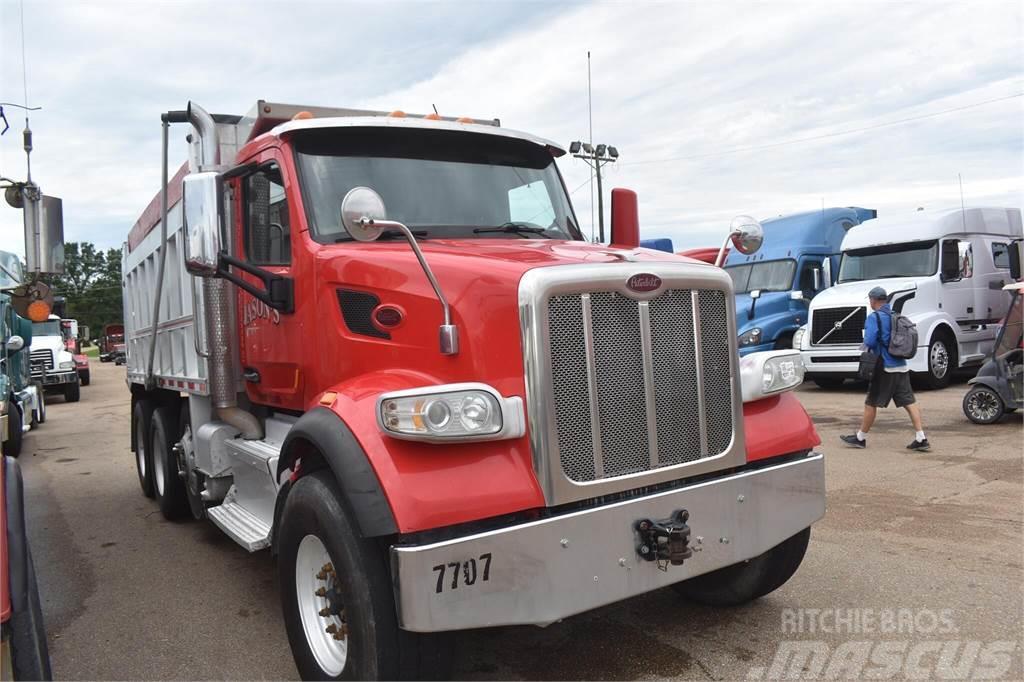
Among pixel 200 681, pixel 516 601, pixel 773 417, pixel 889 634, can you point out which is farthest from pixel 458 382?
pixel 889 634

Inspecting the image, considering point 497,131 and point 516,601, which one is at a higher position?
point 497,131

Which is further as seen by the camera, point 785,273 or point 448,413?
point 785,273

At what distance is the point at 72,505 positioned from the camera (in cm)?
789

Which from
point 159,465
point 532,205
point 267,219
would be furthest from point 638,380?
point 159,465

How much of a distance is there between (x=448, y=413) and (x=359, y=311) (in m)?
1.03

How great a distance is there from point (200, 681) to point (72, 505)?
200 inches

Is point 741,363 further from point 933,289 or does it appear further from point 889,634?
point 933,289

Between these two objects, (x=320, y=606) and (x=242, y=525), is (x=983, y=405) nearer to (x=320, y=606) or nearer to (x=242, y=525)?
(x=242, y=525)

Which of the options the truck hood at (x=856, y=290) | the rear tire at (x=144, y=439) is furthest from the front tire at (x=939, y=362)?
the rear tire at (x=144, y=439)

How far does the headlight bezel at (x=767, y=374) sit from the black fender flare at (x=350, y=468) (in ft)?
5.92

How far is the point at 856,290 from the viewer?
14.0m

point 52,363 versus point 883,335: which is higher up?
point 52,363

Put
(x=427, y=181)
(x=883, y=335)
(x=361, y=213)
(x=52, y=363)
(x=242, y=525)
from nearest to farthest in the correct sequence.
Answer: (x=361, y=213) < (x=427, y=181) < (x=242, y=525) < (x=883, y=335) < (x=52, y=363)

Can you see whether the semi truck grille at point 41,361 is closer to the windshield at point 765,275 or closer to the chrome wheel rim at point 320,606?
the windshield at point 765,275
